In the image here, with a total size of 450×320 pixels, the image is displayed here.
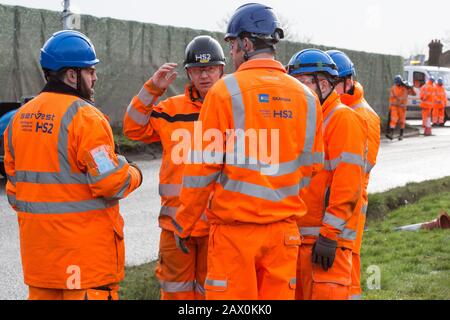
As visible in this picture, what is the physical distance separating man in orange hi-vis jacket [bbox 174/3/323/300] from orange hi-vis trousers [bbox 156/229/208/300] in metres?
0.96

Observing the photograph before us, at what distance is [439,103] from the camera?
26.9 metres

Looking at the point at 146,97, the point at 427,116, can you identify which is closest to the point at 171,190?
the point at 146,97

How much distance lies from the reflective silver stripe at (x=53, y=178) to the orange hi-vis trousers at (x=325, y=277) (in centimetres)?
155

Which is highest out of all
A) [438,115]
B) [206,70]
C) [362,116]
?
[206,70]

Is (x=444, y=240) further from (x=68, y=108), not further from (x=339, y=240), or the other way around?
(x=68, y=108)

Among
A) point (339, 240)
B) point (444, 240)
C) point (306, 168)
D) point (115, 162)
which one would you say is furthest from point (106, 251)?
point (444, 240)

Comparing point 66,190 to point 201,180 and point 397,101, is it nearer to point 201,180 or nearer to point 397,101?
point 201,180

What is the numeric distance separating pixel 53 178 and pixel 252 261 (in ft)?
3.94

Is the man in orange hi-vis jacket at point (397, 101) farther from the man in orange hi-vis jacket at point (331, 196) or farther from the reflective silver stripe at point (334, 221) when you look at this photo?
the reflective silver stripe at point (334, 221)

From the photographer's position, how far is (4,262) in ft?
23.0

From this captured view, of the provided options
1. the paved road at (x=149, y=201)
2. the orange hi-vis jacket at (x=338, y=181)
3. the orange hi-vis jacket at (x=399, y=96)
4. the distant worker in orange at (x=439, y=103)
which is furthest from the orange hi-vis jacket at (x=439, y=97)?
the orange hi-vis jacket at (x=338, y=181)

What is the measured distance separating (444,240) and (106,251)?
499cm

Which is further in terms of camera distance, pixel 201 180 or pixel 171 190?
pixel 171 190

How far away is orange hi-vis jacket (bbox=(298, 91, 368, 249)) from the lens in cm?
435
